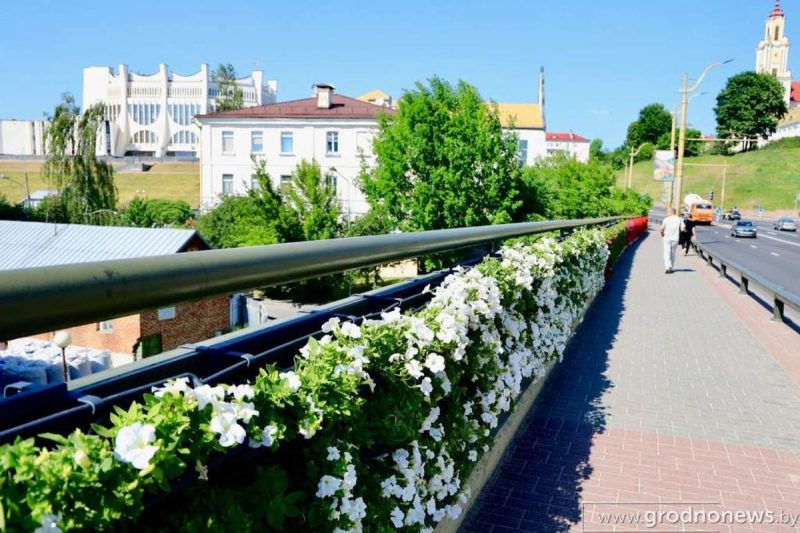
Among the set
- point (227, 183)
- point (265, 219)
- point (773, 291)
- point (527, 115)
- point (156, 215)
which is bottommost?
point (156, 215)

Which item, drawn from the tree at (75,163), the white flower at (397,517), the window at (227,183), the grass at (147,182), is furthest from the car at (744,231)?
the grass at (147,182)

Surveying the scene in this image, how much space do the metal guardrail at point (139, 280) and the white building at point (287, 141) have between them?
4463cm

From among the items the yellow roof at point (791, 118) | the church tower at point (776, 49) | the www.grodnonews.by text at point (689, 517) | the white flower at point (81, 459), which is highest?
the church tower at point (776, 49)

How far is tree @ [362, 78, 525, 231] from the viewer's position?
3269 centimetres

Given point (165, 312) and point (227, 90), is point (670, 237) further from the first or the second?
point (227, 90)

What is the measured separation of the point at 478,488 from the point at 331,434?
8.42 feet

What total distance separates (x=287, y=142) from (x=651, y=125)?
98273mm

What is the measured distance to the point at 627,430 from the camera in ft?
18.8

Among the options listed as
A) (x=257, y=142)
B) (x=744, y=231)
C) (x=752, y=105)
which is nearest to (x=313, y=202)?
(x=257, y=142)

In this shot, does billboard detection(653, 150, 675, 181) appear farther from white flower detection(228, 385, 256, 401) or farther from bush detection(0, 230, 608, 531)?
white flower detection(228, 385, 256, 401)

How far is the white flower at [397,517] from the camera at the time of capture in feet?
8.27

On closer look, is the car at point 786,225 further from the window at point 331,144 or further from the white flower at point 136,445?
the white flower at point 136,445

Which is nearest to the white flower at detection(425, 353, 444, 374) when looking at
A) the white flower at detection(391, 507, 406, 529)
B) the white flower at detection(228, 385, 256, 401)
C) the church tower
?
the white flower at detection(391, 507, 406, 529)

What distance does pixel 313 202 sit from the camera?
37281mm
